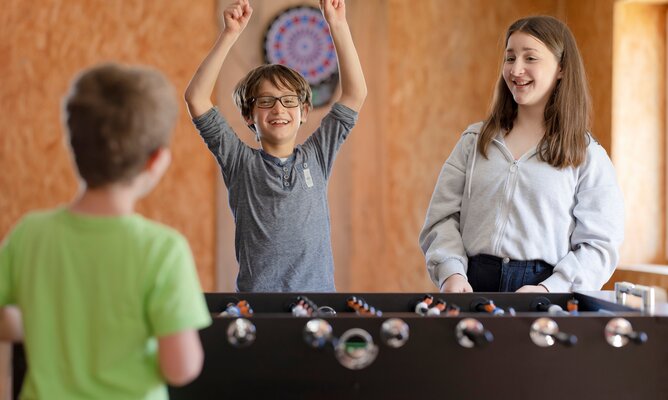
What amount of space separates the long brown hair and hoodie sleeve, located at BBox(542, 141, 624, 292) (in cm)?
7

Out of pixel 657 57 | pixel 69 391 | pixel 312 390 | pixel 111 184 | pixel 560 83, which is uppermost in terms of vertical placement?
pixel 657 57

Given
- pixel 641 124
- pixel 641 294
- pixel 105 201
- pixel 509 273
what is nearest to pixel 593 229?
pixel 509 273

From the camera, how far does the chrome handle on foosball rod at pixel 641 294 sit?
5.50 ft

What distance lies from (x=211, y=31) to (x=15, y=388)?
134 inches

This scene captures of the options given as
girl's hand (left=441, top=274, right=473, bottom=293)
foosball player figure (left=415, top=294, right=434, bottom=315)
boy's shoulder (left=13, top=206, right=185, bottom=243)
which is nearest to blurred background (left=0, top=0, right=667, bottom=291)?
girl's hand (left=441, top=274, right=473, bottom=293)

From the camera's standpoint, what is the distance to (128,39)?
4.57 m

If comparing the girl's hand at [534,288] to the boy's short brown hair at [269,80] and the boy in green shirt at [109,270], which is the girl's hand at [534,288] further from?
the boy in green shirt at [109,270]

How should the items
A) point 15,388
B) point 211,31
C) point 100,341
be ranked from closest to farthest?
1. point 100,341
2. point 15,388
3. point 211,31

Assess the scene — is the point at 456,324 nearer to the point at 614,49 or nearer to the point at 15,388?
the point at 15,388

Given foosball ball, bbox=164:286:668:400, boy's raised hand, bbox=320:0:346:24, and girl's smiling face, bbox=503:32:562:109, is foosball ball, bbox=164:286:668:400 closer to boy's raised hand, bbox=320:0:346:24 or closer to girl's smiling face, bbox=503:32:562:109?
girl's smiling face, bbox=503:32:562:109

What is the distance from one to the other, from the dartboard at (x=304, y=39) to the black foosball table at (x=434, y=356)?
121 inches

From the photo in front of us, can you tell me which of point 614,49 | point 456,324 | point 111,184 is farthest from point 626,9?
point 111,184

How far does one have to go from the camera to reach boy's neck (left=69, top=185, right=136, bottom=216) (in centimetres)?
115

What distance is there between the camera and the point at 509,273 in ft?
7.19
